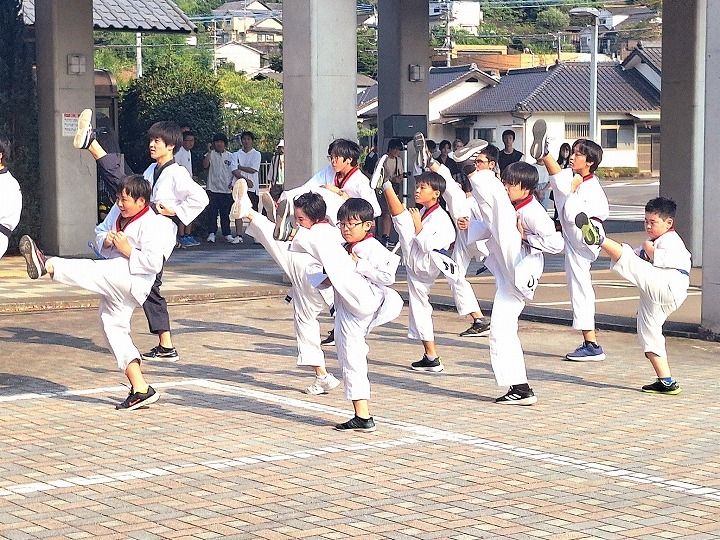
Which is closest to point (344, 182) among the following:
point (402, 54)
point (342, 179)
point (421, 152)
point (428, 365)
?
point (342, 179)

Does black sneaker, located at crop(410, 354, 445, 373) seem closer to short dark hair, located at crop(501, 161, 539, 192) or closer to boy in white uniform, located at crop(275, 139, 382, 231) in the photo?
boy in white uniform, located at crop(275, 139, 382, 231)

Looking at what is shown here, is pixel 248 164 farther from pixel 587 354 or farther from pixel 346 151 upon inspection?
pixel 587 354

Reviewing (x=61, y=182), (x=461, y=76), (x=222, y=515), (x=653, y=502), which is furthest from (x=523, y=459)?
(x=461, y=76)

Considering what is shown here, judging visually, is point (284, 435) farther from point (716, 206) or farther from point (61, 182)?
point (61, 182)

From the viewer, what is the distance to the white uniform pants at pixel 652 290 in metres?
8.96

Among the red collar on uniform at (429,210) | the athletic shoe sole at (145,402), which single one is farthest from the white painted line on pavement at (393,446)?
the red collar on uniform at (429,210)

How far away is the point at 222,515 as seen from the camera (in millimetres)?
6000

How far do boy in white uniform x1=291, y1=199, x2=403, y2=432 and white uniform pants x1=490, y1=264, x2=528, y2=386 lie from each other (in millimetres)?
954

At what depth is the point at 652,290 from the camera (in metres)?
9.06

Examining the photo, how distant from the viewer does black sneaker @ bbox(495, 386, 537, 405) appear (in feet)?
28.7

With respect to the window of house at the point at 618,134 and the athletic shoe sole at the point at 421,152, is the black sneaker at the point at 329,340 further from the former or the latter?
the window of house at the point at 618,134

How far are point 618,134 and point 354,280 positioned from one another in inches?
2008

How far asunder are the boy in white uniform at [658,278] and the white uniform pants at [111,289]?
3306 millimetres

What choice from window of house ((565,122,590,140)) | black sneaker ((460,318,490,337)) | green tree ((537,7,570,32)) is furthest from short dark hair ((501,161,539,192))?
green tree ((537,7,570,32))
